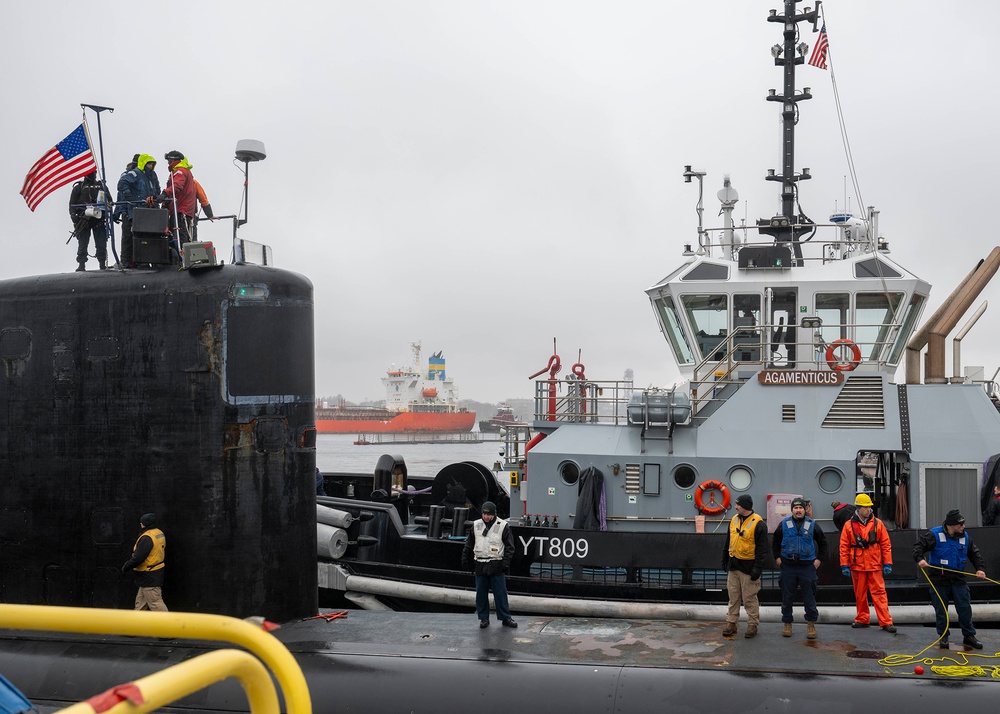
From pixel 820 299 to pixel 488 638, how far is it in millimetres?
8012

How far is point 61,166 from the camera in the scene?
869 cm

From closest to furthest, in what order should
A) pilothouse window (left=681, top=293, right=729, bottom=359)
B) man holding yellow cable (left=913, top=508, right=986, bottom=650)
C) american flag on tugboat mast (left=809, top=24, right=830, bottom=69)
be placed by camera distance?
man holding yellow cable (left=913, top=508, right=986, bottom=650) < pilothouse window (left=681, top=293, right=729, bottom=359) < american flag on tugboat mast (left=809, top=24, right=830, bottom=69)

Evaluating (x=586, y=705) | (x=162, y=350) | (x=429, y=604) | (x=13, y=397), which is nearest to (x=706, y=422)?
(x=429, y=604)

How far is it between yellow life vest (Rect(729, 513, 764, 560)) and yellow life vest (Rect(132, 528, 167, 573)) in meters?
4.66

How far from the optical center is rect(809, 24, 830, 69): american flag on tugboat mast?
14648 mm

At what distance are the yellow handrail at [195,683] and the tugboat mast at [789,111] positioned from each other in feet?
42.9

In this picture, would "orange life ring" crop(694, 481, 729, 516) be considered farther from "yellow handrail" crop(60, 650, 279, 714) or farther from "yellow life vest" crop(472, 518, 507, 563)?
"yellow handrail" crop(60, 650, 279, 714)

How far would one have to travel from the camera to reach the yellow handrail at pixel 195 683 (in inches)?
84.6

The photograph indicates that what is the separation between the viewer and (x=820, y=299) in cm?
1318

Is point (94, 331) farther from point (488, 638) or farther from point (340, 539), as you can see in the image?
point (488, 638)

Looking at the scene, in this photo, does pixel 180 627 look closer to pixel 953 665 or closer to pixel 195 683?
pixel 195 683

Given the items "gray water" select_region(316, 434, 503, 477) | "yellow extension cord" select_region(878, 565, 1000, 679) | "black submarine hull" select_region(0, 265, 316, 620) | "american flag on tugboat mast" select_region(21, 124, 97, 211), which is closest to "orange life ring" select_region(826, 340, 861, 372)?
"yellow extension cord" select_region(878, 565, 1000, 679)

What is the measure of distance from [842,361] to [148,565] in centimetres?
955

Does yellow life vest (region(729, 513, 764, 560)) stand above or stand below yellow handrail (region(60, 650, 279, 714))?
below
